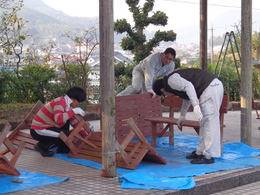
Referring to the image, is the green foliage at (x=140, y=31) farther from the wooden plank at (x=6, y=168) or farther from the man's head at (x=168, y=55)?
the wooden plank at (x=6, y=168)

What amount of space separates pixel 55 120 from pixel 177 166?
6.83ft

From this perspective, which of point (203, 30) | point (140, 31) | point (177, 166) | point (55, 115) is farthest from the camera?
point (140, 31)

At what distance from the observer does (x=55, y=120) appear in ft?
24.8

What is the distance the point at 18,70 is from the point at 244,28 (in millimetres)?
8588

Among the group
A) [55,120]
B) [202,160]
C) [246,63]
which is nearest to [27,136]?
[55,120]

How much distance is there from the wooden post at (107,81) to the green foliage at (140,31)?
9.46 m

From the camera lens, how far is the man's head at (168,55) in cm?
848

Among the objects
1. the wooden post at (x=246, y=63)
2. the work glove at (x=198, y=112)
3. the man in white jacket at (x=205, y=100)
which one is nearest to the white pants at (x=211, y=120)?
the man in white jacket at (x=205, y=100)

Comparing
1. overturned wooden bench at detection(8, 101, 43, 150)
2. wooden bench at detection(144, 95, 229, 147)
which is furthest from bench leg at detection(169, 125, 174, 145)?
overturned wooden bench at detection(8, 101, 43, 150)

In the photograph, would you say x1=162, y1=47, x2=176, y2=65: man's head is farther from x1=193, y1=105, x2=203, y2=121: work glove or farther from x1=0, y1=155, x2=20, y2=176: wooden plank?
x1=0, y1=155, x2=20, y2=176: wooden plank

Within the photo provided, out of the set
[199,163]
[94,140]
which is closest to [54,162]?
[94,140]

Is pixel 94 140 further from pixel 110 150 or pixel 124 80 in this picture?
pixel 124 80

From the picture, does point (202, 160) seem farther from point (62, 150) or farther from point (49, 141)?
point (49, 141)

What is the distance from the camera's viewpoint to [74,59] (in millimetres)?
15008
